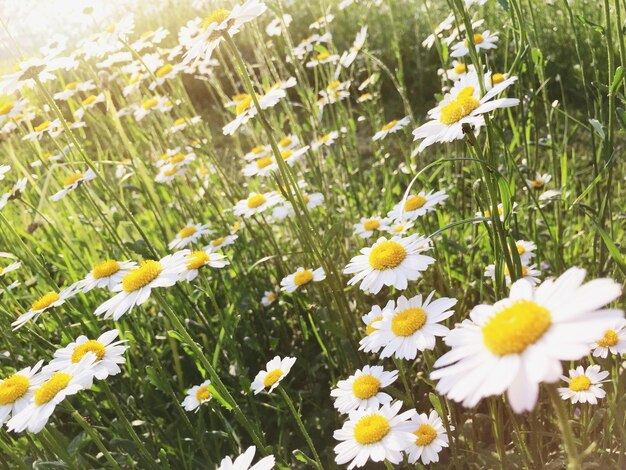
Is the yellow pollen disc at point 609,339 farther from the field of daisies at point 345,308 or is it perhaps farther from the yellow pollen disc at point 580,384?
the yellow pollen disc at point 580,384

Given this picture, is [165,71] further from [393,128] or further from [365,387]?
[365,387]

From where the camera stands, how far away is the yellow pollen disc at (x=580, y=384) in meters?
1.32

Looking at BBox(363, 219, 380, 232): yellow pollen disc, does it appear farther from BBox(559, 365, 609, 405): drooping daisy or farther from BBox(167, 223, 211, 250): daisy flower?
BBox(559, 365, 609, 405): drooping daisy

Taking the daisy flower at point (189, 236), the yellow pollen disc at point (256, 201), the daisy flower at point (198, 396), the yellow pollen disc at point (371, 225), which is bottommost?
the daisy flower at point (198, 396)

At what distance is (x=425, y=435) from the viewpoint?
4.22ft

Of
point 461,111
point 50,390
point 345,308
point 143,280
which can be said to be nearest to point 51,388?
point 50,390

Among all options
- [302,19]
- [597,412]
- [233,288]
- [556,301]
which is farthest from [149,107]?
[302,19]

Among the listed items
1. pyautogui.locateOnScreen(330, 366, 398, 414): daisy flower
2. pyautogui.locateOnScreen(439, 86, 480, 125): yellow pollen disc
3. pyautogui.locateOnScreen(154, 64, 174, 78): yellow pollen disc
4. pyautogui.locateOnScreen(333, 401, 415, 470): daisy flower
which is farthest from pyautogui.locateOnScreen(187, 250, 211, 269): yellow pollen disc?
pyautogui.locateOnScreen(154, 64, 174, 78): yellow pollen disc

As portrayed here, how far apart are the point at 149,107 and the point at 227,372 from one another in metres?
1.45

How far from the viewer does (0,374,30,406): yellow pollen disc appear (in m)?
1.34

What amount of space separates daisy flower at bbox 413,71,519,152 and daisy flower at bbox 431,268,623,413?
0.45 meters

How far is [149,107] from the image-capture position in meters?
2.88

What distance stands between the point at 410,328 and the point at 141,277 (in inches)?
25.8

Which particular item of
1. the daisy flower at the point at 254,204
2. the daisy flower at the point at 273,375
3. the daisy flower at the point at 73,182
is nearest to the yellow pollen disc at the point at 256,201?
the daisy flower at the point at 254,204
